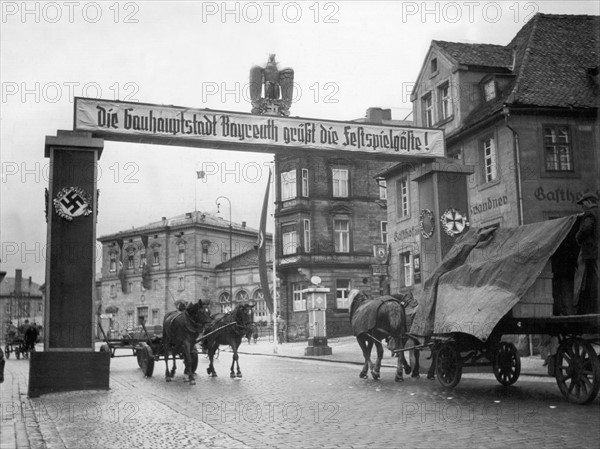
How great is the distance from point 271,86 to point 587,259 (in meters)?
31.7

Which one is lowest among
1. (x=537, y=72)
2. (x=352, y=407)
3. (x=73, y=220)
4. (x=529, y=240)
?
(x=352, y=407)

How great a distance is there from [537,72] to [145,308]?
64.0 metres

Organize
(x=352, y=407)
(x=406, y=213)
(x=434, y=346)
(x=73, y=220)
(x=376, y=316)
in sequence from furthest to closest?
(x=406, y=213), (x=376, y=316), (x=73, y=220), (x=434, y=346), (x=352, y=407)

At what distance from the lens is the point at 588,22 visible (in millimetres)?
31812

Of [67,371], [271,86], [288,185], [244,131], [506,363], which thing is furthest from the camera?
[288,185]

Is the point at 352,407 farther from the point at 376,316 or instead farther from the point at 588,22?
the point at 588,22

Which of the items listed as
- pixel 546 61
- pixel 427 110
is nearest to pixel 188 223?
pixel 427 110

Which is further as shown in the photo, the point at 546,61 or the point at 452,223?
the point at 546,61

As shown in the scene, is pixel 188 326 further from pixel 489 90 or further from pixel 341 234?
pixel 341 234

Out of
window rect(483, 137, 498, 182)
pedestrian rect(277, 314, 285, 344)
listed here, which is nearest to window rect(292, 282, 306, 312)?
pedestrian rect(277, 314, 285, 344)

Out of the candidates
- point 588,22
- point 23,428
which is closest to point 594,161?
point 588,22

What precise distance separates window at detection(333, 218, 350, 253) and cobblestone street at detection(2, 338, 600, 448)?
37.1 metres

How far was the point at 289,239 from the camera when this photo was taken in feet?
176

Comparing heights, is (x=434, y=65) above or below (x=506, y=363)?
above
